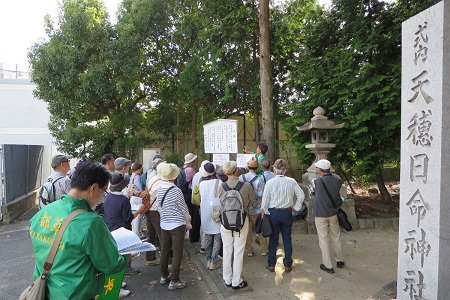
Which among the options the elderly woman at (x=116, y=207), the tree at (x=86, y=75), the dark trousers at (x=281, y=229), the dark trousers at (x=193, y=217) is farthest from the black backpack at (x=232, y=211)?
the tree at (x=86, y=75)

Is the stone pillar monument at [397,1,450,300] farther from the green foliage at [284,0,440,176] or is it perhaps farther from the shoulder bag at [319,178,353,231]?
the green foliage at [284,0,440,176]

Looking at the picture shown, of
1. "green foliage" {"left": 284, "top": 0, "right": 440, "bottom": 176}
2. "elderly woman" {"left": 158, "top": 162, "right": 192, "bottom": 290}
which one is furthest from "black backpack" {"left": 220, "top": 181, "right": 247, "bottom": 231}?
"green foliage" {"left": 284, "top": 0, "right": 440, "bottom": 176}

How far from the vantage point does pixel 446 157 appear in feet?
9.44

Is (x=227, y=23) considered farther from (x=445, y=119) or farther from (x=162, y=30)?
(x=445, y=119)

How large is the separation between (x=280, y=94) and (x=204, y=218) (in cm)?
681

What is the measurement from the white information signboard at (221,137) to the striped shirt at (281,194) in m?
2.16

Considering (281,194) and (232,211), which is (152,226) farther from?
(281,194)

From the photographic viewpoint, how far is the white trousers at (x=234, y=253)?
4.33 meters

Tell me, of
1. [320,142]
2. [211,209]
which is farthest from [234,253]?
[320,142]

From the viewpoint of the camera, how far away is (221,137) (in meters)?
7.46

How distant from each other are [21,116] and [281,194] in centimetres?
2194

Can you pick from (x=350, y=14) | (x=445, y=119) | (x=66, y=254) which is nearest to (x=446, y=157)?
(x=445, y=119)

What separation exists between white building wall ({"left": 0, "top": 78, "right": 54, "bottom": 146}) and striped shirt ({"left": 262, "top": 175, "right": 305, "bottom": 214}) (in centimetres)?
1978

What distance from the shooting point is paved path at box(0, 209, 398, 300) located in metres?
4.39
